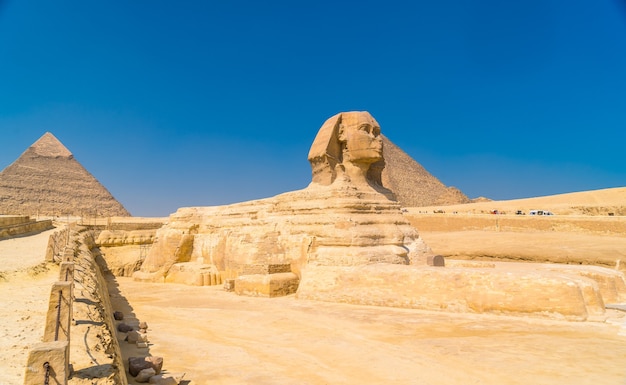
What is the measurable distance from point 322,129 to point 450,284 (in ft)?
20.0

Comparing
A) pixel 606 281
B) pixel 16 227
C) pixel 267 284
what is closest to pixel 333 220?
pixel 267 284

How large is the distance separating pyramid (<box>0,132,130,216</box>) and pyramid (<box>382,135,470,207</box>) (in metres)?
39.7

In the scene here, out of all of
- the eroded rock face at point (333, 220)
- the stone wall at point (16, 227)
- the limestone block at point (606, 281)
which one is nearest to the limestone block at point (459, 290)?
the eroded rock face at point (333, 220)

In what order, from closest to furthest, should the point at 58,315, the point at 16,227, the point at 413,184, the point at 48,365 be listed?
the point at 48,365, the point at 58,315, the point at 16,227, the point at 413,184

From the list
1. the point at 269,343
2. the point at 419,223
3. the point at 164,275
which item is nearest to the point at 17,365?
the point at 269,343

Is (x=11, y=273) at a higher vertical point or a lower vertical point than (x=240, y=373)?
higher

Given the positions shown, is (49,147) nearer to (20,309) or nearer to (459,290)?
(20,309)

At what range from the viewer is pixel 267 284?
10.6 metres

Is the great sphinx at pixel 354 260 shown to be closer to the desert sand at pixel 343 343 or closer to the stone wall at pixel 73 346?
the desert sand at pixel 343 343

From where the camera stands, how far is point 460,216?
2948cm

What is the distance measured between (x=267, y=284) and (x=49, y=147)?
67037mm

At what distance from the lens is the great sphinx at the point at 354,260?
24.4 feet

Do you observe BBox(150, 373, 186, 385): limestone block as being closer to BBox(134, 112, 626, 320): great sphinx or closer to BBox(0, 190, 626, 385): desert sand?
BBox(0, 190, 626, 385): desert sand

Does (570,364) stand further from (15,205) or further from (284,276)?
(15,205)
